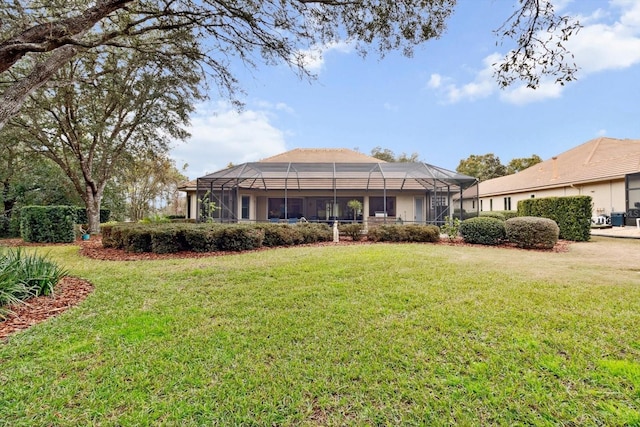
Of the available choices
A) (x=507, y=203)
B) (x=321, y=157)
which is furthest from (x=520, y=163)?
(x=321, y=157)

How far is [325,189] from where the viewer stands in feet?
59.1

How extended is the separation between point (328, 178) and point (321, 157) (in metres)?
5.80

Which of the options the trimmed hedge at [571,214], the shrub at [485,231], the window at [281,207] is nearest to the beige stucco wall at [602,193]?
the trimmed hedge at [571,214]

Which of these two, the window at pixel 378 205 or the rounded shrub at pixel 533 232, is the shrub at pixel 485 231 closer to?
the rounded shrub at pixel 533 232

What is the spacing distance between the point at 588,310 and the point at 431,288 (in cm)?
184

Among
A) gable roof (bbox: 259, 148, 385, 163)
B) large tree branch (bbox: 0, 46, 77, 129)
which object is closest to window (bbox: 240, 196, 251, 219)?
gable roof (bbox: 259, 148, 385, 163)

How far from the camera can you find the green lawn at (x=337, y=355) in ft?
6.89

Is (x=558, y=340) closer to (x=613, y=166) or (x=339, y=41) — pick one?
(x=339, y=41)

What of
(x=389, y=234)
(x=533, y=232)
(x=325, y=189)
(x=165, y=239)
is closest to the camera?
(x=165, y=239)

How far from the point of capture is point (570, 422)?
6.52ft

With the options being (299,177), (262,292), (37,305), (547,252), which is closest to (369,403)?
(262,292)

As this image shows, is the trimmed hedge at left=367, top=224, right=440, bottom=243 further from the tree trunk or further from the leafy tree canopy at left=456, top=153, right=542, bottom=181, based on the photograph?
the leafy tree canopy at left=456, top=153, right=542, bottom=181

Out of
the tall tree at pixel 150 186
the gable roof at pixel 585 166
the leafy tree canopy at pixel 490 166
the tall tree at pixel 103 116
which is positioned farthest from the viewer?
the leafy tree canopy at pixel 490 166

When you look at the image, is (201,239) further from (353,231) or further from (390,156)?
(390,156)
